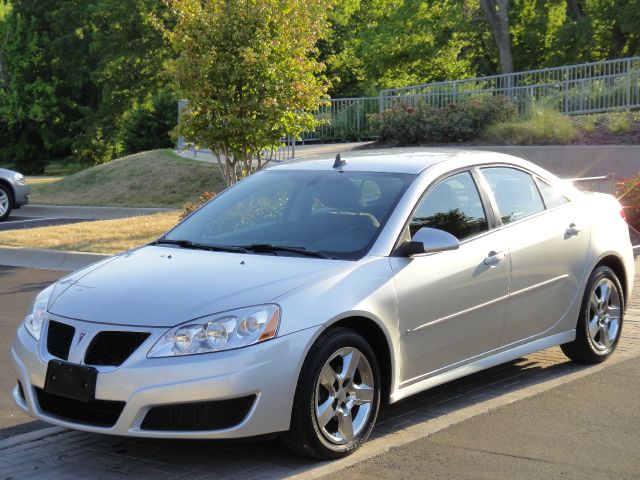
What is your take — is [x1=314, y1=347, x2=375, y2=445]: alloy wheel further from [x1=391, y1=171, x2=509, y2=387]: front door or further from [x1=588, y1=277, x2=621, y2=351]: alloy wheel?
[x1=588, y1=277, x2=621, y2=351]: alloy wheel

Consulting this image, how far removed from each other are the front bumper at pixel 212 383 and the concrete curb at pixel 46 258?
8.61m

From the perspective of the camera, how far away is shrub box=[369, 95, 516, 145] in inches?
833

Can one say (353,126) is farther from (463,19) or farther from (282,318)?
(282,318)

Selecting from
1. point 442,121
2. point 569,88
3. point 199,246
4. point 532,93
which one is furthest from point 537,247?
point 569,88

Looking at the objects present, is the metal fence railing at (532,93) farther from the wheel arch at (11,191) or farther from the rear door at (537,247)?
the rear door at (537,247)

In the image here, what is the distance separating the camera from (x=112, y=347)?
16.8 feet

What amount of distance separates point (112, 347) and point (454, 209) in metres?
2.44

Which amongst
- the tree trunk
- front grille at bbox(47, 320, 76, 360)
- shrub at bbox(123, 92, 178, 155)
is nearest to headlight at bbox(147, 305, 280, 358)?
front grille at bbox(47, 320, 76, 360)

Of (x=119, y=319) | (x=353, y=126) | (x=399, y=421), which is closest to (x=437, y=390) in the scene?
(x=399, y=421)

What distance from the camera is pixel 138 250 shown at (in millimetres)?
6367

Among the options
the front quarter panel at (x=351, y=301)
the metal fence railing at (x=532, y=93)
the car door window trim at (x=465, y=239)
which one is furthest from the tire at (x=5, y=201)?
the front quarter panel at (x=351, y=301)

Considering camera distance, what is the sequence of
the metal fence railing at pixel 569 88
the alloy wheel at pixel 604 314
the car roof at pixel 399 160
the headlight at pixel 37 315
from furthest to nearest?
the metal fence railing at pixel 569 88 < the alloy wheel at pixel 604 314 < the car roof at pixel 399 160 < the headlight at pixel 37 315

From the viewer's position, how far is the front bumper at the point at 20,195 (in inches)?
830

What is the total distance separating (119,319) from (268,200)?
1.80 m
